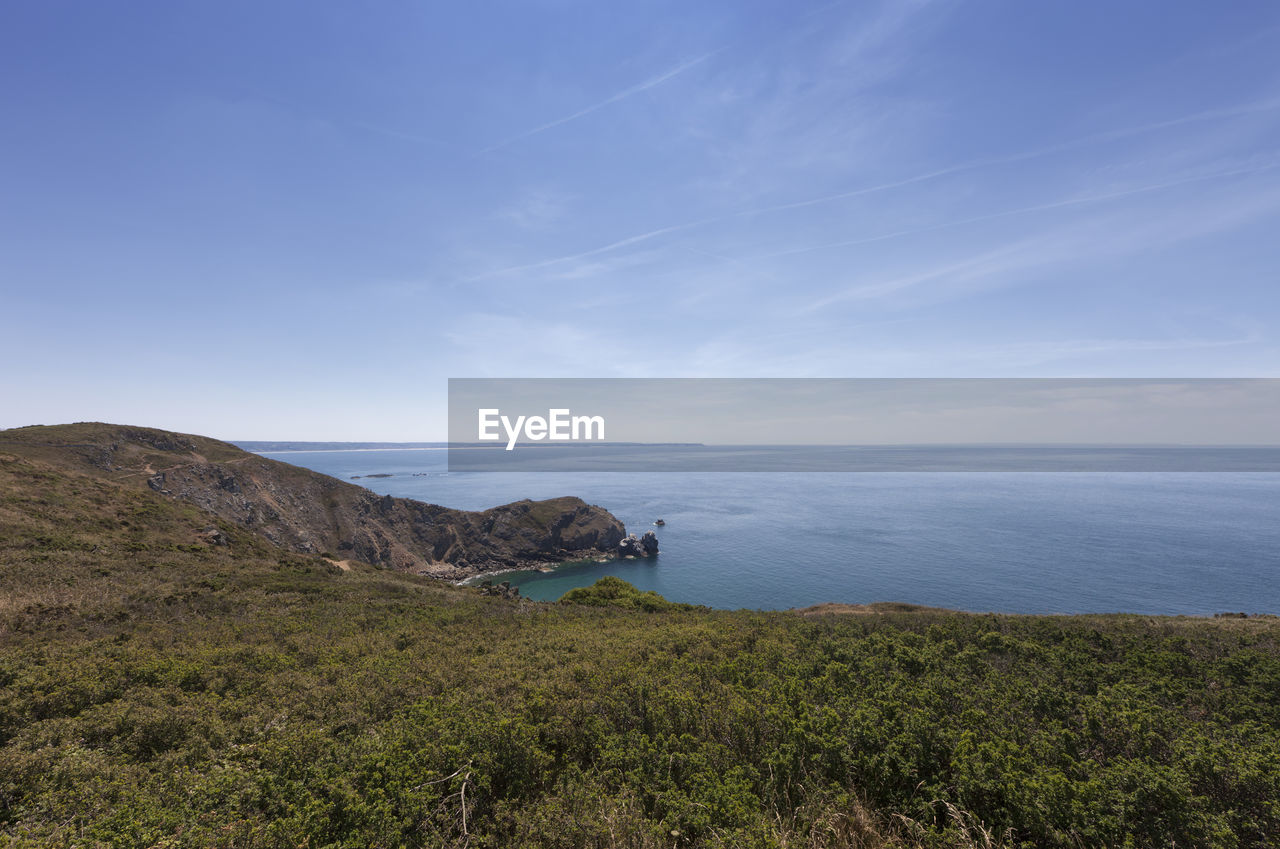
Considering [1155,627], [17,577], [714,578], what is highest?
[17,577]

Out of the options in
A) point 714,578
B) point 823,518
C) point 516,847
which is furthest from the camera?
point 823,518

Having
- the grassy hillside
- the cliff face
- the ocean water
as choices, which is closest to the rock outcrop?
the ocean water

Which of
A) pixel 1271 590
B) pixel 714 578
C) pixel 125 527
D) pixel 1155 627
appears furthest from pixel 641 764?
pixel 1271 590

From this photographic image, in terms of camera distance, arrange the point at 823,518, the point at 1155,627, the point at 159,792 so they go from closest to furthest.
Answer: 1. the point at 159,792
2. the point at 1155,627
3. the point at 823,518

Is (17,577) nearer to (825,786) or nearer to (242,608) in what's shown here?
(242,608)

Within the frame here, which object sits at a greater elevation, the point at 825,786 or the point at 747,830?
the point at 747,830

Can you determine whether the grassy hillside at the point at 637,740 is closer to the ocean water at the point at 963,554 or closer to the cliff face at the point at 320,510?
the ocean water at the point at 963,554

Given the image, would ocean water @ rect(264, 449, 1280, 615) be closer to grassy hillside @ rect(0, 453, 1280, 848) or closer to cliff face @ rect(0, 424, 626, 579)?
cliff face @ rect(0, 424, 626, 579)

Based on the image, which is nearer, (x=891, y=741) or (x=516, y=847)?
(x=516, y=847)
